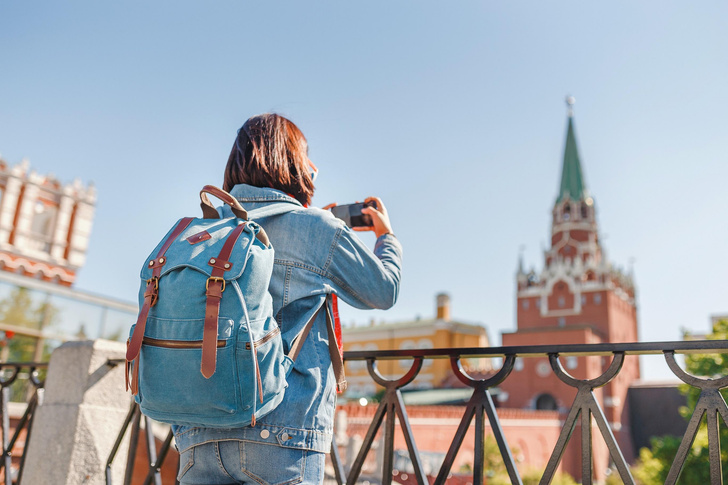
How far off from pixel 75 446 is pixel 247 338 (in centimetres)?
226

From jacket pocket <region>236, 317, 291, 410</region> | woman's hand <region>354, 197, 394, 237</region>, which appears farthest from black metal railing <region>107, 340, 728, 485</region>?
jacket pocket <region>236, 317, 291, 410</region>

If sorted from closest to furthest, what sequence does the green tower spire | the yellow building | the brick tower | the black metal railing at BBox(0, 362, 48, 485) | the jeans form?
the jeans
the black metal railing at BBox(0, 362, 48, 485)
the brick tower
the yellow building
the green tower spire

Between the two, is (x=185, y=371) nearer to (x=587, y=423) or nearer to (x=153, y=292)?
(x=153, y=292)

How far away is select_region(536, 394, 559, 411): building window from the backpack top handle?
36.5m

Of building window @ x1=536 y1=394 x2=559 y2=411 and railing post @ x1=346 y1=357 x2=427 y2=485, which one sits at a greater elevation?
railing post @ x1=346 y1=357 x2=427 y2=485

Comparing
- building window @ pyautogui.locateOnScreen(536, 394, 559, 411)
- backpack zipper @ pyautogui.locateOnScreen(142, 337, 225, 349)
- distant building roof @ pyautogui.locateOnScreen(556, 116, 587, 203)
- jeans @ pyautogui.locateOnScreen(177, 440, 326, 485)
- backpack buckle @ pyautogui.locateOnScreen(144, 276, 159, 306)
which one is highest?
distant building roof @ pyautogui.locateOnScreen(556, 116, 587, 203)

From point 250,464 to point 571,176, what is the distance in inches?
2000

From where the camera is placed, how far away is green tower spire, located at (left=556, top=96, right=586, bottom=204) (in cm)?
4822

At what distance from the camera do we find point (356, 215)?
6.59 feet

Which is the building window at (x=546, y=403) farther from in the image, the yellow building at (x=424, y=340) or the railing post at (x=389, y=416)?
the railing post at (x=389, y=416)

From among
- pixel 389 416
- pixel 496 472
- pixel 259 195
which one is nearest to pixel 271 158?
pixel 259 195

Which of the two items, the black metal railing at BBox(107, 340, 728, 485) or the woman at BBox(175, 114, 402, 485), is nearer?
the woman at BBox(175, 114, 402, 485)

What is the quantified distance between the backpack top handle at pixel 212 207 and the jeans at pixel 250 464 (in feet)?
1.81

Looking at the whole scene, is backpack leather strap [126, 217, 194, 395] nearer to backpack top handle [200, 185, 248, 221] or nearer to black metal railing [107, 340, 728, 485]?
backpack top handle [200, 185, 248, 221]
